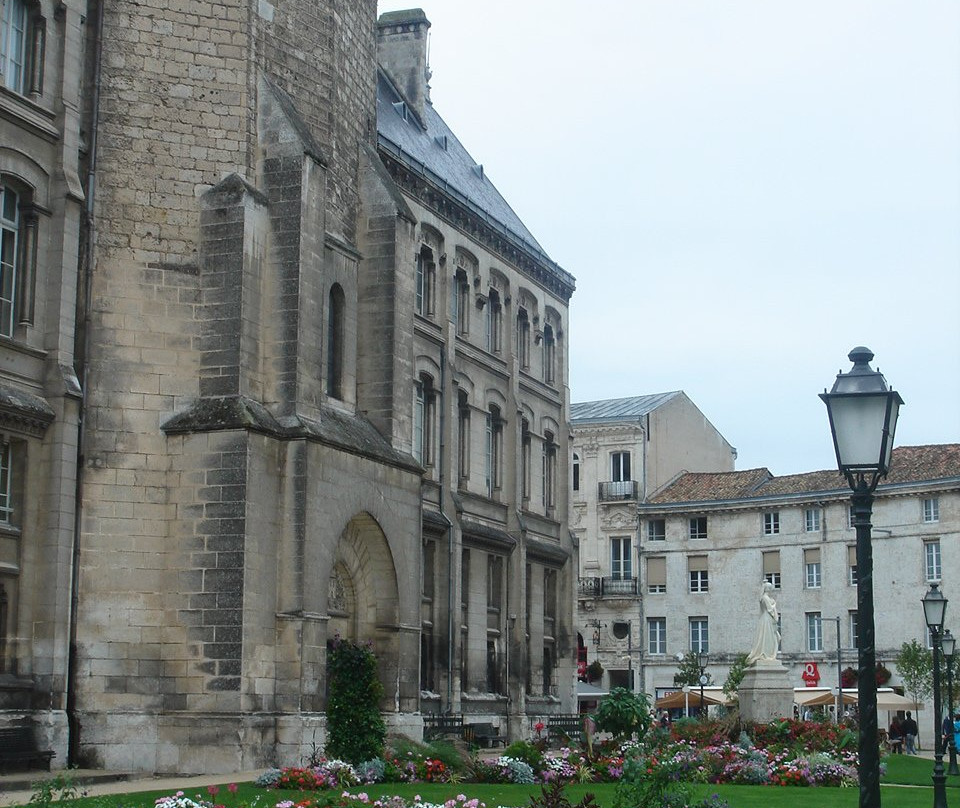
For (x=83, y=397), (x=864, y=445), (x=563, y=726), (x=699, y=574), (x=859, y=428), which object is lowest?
(x=563, y=726)

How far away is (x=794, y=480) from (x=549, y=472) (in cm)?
2481

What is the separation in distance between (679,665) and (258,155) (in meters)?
45.5

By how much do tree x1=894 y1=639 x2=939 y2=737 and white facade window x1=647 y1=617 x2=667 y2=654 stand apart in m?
12.3

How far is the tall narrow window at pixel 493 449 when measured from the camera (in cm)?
4253

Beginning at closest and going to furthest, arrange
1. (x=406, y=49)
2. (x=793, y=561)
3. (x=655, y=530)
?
(x=406, y=49), (x=793, y=561), (x=655, y=530)

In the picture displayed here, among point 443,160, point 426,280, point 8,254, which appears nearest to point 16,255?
point 8,254

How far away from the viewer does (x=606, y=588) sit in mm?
69875

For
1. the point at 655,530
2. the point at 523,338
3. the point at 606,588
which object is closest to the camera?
the point at 523,338

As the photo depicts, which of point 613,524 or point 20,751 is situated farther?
point 613,524

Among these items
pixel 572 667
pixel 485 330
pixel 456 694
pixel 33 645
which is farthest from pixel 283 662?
pixel 572 667

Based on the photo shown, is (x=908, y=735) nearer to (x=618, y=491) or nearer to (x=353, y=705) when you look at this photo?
(x=618, y=491)

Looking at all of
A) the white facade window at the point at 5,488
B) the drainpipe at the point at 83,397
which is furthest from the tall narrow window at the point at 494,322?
the white facade window at the point at 5,488

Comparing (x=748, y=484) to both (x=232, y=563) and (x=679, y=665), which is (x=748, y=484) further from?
(x=232, y=563)

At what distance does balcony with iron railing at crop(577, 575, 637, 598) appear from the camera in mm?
69625
